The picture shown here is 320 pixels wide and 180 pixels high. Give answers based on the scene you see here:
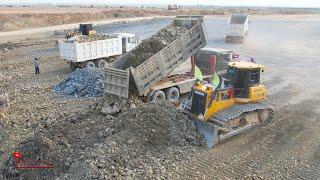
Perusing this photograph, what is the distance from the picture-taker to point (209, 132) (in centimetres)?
1120

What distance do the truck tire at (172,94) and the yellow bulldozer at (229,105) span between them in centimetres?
297

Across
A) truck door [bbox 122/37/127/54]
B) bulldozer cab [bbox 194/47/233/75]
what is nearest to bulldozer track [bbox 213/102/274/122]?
bulldozer cab [bbox 194/47/233/75]

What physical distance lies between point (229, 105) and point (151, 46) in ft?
15.7

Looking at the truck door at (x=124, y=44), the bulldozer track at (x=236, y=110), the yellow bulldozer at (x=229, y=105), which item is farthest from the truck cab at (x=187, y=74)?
the truck door at (x=124, y=44)

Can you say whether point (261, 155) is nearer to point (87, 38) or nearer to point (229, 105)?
point (229, 105)

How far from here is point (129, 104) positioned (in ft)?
44.0

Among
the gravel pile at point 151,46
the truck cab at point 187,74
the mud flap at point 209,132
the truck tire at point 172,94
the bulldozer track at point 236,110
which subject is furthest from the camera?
the truck tire at point 172,94

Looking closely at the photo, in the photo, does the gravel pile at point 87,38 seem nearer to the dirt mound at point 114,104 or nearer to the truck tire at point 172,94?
the truck tire at point 172,94

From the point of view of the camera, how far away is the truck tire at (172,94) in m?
15.3

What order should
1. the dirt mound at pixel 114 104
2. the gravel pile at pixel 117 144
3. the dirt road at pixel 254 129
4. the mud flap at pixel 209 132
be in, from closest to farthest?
the gravel pile at pixel 117 144 < the dirt road at pixel 254 129 < the mud flap at pixel 209 132 < the dirt mound at pixel 114 104

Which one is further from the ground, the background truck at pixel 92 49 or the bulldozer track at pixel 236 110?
the background truck at pixel 92 49

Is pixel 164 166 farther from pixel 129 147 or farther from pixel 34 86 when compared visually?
pixel 34 86

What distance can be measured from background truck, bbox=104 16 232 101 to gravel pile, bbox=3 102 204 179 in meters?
1.85

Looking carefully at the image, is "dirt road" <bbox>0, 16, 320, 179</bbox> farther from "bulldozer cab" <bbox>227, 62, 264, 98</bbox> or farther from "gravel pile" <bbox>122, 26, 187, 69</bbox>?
"gravel pile" <bbox>122, 26, 187, 69</bbox>
